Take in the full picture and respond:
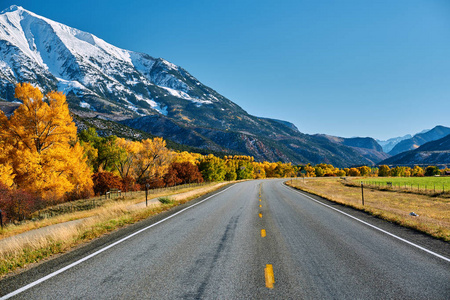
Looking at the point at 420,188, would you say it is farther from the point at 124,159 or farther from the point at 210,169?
the point at 124,159

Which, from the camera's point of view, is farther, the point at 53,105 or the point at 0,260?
the point at 53,105

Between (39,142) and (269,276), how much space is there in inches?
1137

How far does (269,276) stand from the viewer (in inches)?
180

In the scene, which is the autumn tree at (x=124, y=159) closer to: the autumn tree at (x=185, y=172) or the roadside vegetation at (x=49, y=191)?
the roadside vegetation at (x=49, y=191)

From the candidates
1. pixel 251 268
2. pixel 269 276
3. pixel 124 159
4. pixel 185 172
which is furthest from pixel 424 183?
pixel 269 276

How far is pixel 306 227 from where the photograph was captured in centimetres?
937

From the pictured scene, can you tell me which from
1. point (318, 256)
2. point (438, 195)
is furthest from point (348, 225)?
point (438, 195)

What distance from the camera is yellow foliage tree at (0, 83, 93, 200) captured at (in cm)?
2383

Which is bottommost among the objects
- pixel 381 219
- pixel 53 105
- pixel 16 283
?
pixel 381 219

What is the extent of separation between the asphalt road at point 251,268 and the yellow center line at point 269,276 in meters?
0.02

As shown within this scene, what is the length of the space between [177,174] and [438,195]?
55371mm

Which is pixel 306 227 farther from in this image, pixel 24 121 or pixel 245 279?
pixel 24 121

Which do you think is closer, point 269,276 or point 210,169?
point 269,276

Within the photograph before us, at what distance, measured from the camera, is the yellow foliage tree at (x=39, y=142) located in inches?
938
